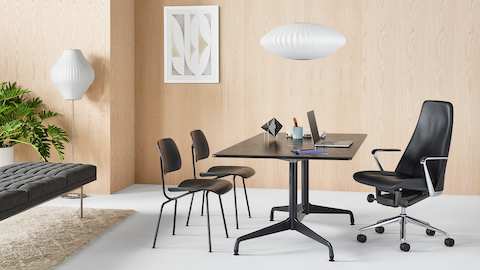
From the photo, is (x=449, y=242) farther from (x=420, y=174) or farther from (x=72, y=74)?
(x=72, y=74)

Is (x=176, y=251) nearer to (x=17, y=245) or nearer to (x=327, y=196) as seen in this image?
(x=17, y=245)

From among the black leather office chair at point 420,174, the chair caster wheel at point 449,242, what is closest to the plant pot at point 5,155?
the black leather office chair at point 420,174

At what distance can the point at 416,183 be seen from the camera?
17.0ft

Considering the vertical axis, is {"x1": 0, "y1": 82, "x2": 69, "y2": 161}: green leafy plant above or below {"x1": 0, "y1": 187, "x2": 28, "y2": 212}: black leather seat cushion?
above

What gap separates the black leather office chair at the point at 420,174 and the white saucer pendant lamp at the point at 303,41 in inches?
39.2

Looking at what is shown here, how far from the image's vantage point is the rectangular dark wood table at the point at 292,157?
4.84 meters

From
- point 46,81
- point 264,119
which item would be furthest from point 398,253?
point 46,81

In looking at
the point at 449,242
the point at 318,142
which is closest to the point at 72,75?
the point at 318,142

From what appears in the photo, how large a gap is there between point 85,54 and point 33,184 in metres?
2.60

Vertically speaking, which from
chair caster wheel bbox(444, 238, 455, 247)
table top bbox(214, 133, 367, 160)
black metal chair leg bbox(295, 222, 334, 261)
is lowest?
chair caster wheel bbox(444, 238, 455, 247)

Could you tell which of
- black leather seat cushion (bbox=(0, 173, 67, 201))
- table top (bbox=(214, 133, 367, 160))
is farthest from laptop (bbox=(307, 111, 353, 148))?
black leather seat cushion (bbox=(0, 173, 67, 201))

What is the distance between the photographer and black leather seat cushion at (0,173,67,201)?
191 inches

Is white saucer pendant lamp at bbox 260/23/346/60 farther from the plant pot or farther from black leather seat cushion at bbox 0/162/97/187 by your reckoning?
the plant pot

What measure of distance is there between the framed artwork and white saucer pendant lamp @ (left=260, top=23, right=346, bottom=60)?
2557mm
